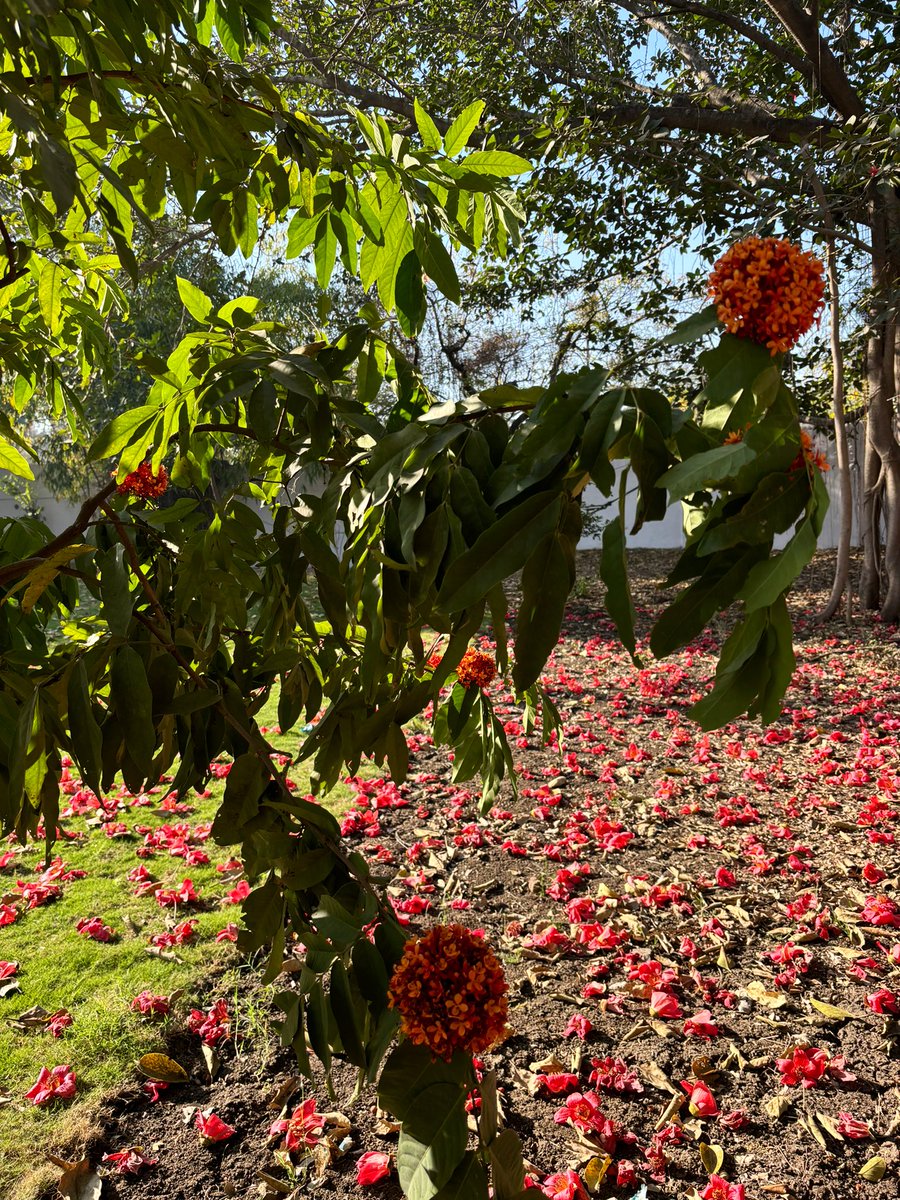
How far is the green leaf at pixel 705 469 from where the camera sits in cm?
65

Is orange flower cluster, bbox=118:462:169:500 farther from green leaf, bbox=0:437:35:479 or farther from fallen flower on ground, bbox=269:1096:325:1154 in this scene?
fallen flower on ground, bbox=269:1096:325:1154

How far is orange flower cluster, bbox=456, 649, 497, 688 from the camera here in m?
1.89

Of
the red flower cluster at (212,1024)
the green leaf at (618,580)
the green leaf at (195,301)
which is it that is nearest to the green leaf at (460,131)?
the green leaf at (195,301)

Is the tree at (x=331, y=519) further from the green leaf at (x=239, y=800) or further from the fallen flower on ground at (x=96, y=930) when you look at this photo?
the fallen flower on ground at (x=96, y=930)

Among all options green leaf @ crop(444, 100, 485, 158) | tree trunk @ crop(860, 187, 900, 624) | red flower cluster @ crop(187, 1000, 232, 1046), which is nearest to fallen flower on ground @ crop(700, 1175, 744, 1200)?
red flower cluster @ crop(187, 1000, 232, 1046)

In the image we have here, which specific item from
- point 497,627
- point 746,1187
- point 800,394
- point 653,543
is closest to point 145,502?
point 497,627

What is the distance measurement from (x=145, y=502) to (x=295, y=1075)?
173 cm

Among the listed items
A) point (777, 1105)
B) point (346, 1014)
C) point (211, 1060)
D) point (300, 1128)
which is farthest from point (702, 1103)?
point (346, 1014)

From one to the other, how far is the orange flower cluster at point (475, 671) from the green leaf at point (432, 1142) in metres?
0.98

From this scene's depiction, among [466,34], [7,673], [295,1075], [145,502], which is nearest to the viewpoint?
[7,673]

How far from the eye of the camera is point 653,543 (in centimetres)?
1523

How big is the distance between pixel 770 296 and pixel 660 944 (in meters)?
2.82

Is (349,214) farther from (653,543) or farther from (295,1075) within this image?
(653,543)

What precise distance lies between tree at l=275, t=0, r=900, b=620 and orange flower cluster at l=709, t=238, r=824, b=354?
500cm
